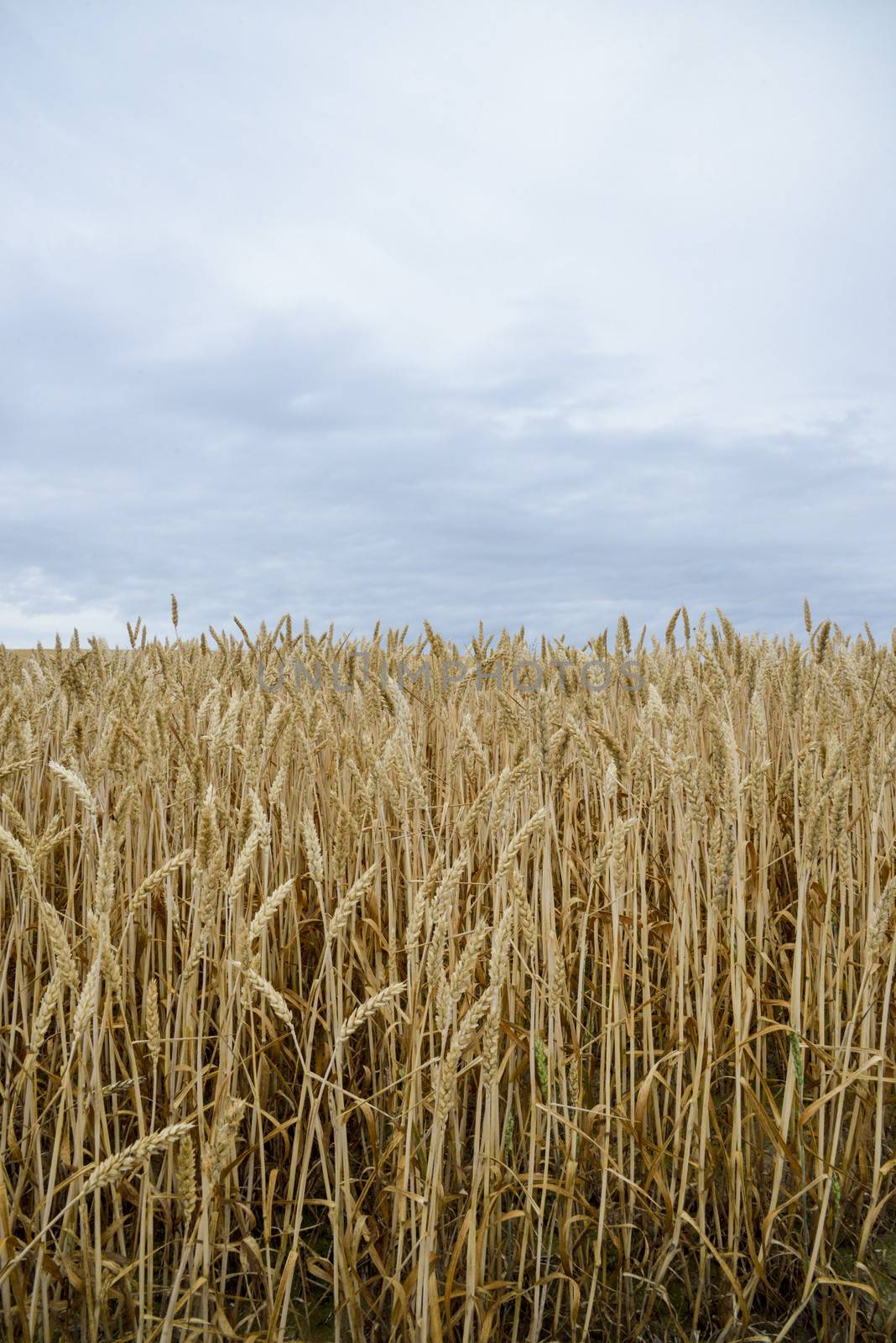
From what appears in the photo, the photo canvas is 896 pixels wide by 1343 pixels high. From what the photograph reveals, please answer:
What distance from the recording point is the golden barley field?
1168mm

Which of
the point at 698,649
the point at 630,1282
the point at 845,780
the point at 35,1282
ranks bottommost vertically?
the point at 630,1282

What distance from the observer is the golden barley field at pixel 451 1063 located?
1.17 m

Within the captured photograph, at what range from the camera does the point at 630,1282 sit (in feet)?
4.50

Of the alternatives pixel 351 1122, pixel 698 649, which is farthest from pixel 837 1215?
pixel 698 649

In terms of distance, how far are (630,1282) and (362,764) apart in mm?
1167

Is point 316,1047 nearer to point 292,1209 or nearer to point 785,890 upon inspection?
point 292,1209

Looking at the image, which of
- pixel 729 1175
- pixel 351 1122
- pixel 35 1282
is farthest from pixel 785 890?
pixel 35 1282

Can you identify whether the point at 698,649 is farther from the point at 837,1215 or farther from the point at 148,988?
the point at 148,988

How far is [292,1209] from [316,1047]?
0.89ft

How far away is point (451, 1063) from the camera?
969 millimetres

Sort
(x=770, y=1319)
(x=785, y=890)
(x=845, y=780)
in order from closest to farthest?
(x=845, y=780), (x=770, y=1319), (x=785, y=890)

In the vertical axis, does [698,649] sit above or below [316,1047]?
above

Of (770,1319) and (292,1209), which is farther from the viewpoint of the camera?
(292,1209)

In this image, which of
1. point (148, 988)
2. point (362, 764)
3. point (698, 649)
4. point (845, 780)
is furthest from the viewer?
point (698, 649)
